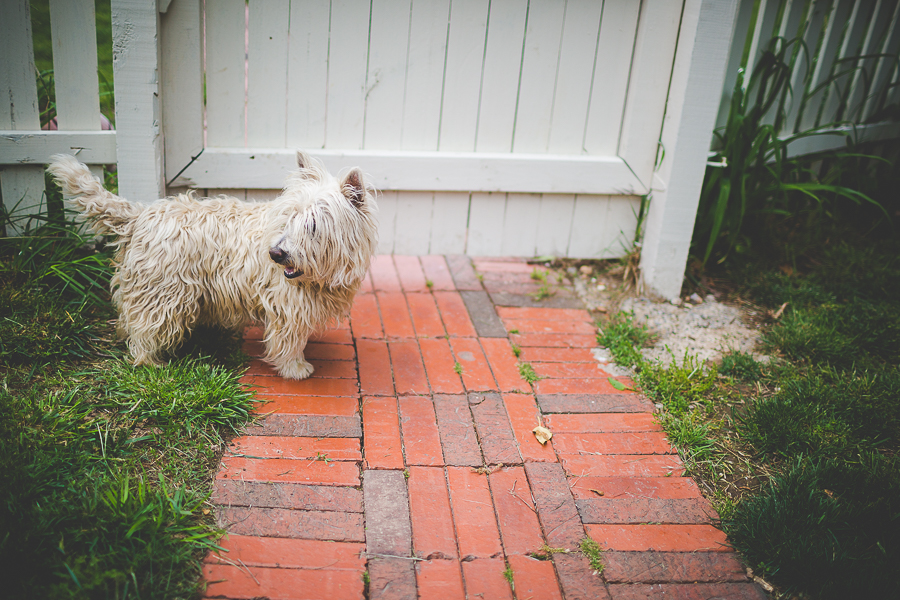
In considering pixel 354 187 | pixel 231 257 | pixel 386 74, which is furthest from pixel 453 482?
pixel 386 74

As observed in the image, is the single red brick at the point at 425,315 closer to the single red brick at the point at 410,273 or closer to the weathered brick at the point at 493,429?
the single red brick at the point at 410,273

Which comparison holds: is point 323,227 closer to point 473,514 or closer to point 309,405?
point 309,405

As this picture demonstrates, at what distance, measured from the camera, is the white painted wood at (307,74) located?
3330 mm

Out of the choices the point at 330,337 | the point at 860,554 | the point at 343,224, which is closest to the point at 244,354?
the point at 330,337

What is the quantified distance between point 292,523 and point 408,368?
1.06 meters

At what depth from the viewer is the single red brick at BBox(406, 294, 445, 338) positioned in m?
3.34

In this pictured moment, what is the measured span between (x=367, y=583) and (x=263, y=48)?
2807 millimetres

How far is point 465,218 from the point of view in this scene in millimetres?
3947

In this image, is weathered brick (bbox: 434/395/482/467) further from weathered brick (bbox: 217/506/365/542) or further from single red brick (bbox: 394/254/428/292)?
single red brick (bbox: 394/254/428/292)

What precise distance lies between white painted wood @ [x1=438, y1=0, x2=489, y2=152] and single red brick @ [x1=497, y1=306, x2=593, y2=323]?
1.06 m

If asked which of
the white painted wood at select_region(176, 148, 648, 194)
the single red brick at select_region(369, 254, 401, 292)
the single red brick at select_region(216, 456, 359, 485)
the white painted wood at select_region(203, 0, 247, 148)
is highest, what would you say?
the white painted wood at select_region(203, 0, 247, 148)

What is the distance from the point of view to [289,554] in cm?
200

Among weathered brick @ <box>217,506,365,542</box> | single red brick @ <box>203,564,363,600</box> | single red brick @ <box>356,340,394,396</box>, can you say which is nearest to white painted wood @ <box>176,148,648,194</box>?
single red brick @ <box>356,340,394,396</box>

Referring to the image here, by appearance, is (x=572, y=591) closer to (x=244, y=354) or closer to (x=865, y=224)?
(x=244, y=354)
